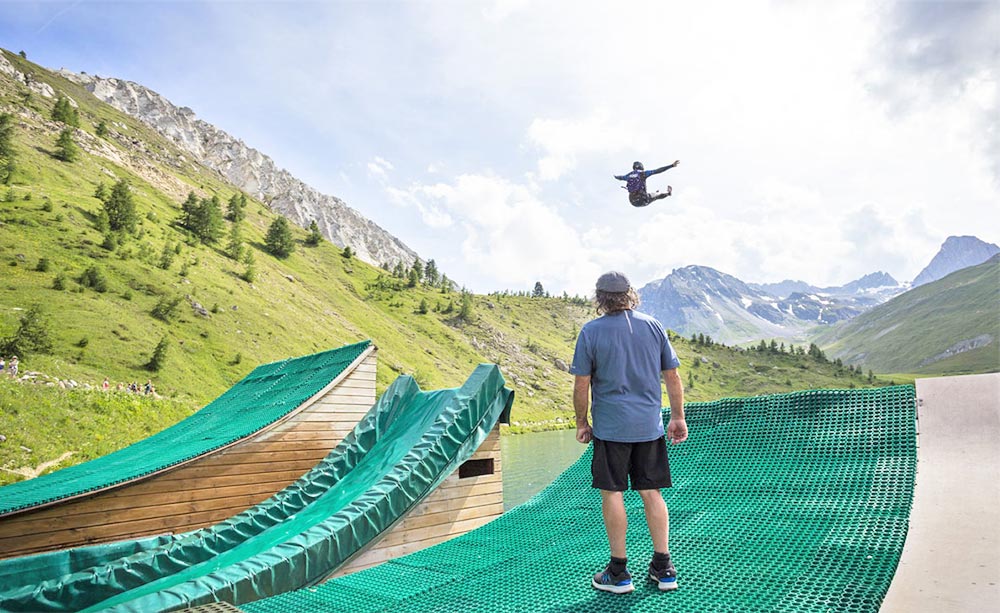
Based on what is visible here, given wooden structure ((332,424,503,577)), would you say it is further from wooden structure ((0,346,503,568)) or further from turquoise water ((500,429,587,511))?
turquoise water ((500,429,587,511))

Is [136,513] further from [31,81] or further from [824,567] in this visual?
[31,81]

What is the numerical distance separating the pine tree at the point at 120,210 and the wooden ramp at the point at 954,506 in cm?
6000

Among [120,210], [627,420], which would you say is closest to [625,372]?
[627,420]

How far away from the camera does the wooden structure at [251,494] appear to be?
666 cm

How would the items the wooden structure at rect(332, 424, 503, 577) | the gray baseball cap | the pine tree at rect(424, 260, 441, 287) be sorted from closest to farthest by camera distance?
the gray baseball cap, the wooden structure at rect(332, 424, 503, 577), the pine tree at rect(424, 260, 441, 287)

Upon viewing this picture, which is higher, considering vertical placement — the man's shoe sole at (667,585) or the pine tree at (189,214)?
the pine tree at (189,214)

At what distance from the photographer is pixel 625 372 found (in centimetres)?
340

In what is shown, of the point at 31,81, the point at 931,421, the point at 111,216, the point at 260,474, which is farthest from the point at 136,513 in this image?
the point at 31,81

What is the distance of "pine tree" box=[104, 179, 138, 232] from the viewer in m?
50.7

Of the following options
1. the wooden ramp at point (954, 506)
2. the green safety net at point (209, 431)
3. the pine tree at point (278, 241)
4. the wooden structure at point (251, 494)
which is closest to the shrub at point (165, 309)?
the green safety net at point (209, 431)

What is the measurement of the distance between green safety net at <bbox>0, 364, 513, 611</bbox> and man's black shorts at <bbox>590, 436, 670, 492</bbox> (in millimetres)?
3151

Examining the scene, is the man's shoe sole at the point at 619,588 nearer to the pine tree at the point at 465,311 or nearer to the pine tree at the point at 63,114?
the pine tree at the point at 465,311

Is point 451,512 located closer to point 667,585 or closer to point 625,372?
point 667,585

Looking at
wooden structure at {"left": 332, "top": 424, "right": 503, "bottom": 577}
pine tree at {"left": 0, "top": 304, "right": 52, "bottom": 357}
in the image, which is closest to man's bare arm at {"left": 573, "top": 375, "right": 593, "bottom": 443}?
wooden structure at {"left": 332, "top": 424, "right": 503, "bottom": 577}
